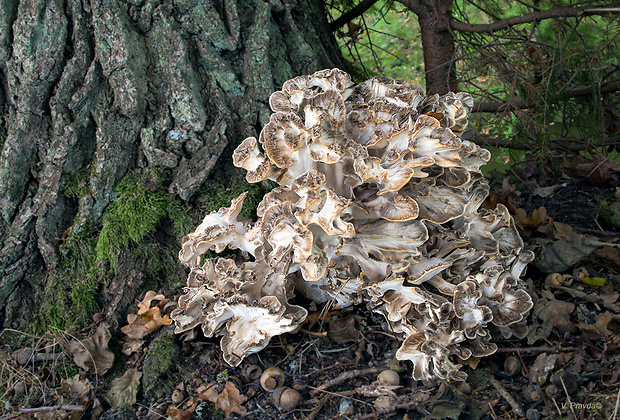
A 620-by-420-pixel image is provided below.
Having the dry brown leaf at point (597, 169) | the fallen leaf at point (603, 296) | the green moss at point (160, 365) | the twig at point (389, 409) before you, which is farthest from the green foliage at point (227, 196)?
the dry brown leaf at point (597, 169)

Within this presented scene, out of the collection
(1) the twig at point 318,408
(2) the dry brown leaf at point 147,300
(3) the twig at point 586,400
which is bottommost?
(3) the twig at point 586,400

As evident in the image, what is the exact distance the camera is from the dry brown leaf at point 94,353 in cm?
282

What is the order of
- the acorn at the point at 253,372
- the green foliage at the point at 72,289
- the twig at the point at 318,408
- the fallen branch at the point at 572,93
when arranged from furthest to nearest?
1. the fallen branch at the point at 572,93
2. the green foliage at the point at 72,289
3. the acorn at the point at 253,372
4. the twig at the point at 318,408

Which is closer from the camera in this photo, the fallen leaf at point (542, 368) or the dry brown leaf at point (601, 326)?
the fallen leaf at point (542, 368)

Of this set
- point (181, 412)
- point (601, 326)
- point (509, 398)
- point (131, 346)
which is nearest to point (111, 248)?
point (131, 346)

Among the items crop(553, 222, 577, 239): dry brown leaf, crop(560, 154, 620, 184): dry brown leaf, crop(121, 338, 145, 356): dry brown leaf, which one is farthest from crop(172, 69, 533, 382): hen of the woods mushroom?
crop(560, 154, 620, 184): dry brown leaf

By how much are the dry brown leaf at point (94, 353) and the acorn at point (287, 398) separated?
1155 mm

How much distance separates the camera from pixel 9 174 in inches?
123

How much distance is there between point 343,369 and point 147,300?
1447 millimetres

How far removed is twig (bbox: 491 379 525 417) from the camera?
2.33m

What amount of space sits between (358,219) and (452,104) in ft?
2.97

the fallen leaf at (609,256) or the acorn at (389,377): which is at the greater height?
the acorn at (389,377)

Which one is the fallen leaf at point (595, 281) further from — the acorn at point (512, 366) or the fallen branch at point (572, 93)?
the fallen branch at point (572, 93)

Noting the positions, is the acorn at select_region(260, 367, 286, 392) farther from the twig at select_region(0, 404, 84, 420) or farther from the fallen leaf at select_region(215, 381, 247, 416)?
the twig at select_region(0, 404, 84, 420)
